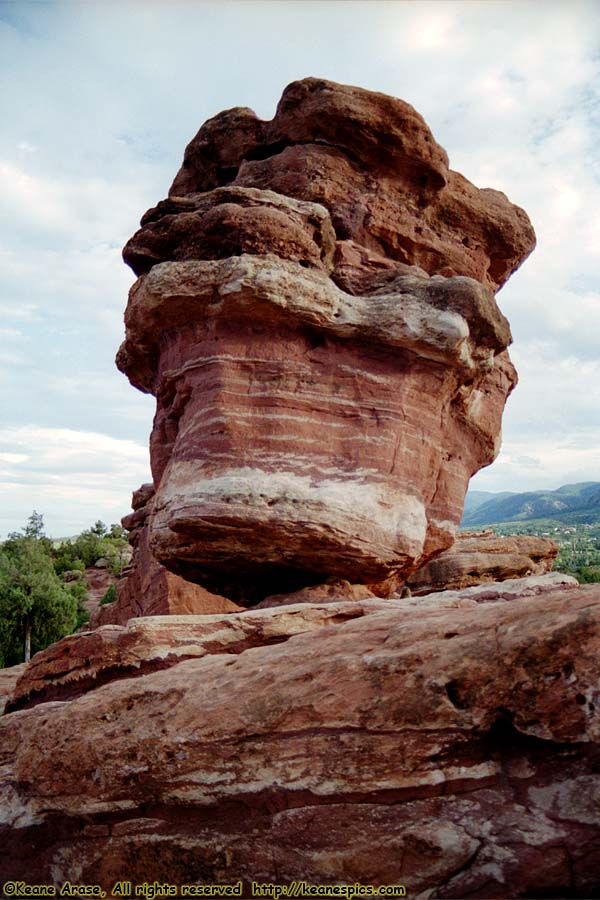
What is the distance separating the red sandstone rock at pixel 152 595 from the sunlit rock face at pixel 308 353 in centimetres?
339

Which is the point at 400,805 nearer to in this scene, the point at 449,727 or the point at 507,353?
the point at 449,727

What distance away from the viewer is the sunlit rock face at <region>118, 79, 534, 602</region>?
43.6 feet

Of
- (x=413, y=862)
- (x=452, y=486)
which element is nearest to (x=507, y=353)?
(x=452, y=486)

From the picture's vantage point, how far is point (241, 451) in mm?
13500

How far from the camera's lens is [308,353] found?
14383 millimetres

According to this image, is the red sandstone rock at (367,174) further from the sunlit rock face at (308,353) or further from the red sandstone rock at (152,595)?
the red sandstone rock at (152,595)

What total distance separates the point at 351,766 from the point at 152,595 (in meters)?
12.7

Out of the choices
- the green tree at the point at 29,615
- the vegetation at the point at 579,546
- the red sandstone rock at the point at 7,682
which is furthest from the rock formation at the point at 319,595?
the vegetation at the point at 579,546

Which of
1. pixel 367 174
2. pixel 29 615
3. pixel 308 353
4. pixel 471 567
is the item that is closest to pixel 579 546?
pixel 29 615

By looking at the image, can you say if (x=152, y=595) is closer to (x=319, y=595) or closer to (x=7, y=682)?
(x=7, y=682)

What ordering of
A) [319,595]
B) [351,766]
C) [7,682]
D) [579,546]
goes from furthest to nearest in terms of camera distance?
[579,546] → [7,682] → [319,595] → [351,766]

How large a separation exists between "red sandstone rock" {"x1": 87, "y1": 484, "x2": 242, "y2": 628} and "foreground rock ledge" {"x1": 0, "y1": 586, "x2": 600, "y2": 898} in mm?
8835

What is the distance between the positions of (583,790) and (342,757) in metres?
2.34

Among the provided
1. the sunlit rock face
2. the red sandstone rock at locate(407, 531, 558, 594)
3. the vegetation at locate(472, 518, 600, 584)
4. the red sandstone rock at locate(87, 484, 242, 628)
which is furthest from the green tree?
the vegetation at locate(472, 518, 600, 584)
